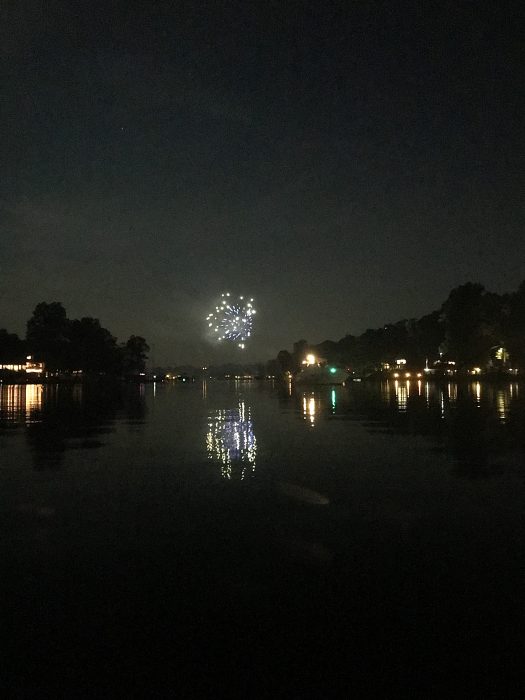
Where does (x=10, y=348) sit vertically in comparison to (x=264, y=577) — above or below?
above

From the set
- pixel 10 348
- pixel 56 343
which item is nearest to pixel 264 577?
pixel 10 348

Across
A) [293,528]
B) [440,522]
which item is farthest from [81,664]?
[440,522]

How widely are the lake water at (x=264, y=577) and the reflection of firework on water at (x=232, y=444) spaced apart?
167 millimetres

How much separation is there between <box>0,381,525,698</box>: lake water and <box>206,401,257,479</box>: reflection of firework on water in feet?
0.55

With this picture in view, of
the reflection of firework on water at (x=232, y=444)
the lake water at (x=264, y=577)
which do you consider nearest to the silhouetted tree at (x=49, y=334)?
the reflection of firework on water at (x=232, y=444)

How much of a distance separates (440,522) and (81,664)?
5.27 metres

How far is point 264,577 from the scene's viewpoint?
6.23m

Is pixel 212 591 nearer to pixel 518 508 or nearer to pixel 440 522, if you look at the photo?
pixel 440 522

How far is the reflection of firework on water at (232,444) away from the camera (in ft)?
43.8

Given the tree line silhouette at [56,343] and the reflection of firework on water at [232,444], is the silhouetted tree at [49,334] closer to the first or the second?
the tree line silhouette at [56,343]

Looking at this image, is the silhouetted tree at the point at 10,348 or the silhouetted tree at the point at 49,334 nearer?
the silhouetted tree at the point at 10,348

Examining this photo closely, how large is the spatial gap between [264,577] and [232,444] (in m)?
10.9

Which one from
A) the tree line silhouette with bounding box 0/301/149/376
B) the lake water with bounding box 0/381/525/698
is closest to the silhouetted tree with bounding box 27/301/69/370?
the tree line silhouette with bounding box 0/301/149/376

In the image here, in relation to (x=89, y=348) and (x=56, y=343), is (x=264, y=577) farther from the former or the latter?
(x=89, y=348)
